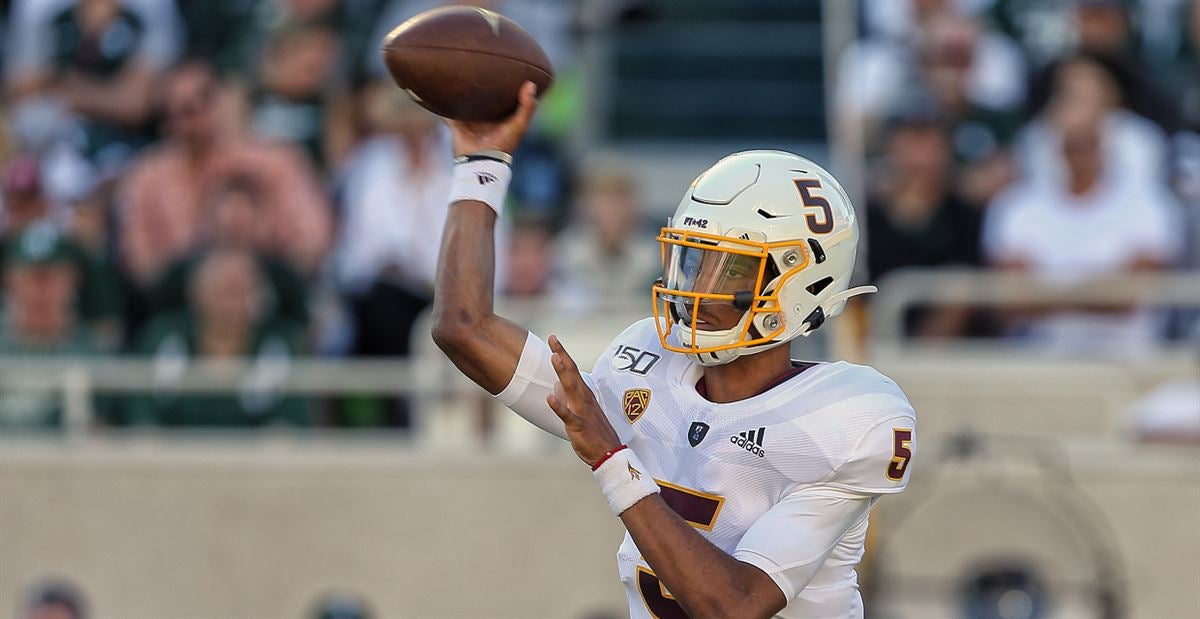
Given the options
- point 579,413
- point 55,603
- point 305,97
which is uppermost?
point 305,97

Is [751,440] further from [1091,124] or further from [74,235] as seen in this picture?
[74,235]

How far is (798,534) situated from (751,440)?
0.76ft

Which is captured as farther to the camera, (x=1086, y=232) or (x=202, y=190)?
(x=202, y=190)

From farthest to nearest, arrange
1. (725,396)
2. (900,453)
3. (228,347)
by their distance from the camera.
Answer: (228,347), (725,396), (900,453)

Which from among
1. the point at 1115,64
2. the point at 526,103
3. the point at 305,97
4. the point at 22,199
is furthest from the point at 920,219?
the point at 526,103

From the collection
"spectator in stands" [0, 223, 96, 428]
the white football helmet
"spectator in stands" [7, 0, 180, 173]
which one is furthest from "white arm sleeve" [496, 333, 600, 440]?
"spectator in stands" [7, 0, 180, 173]

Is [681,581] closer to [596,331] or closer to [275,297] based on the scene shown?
[596,331]

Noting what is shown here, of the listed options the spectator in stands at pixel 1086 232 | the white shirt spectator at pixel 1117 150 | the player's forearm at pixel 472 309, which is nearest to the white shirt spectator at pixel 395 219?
the spectator in stands at pixel 1086 232

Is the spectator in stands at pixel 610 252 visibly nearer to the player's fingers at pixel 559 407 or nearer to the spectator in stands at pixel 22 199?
the spectator in stands at pixel 22 199

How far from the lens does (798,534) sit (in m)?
3.24

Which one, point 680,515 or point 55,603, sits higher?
point 680,515

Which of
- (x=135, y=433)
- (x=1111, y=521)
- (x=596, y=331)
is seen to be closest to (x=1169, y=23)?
(x=1111, y=521)

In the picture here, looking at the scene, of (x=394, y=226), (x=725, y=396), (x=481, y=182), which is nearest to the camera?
(x=725, y=396)

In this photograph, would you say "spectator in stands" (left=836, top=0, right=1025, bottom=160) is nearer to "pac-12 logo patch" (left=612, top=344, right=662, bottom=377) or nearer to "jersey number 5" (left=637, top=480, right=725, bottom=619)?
"pac-12 logo patch" (left=612, top=344, right=662, bottom=377)
